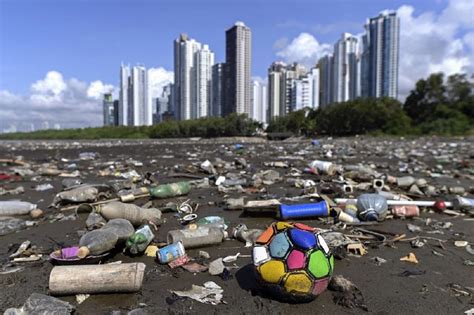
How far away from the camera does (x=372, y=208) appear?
14.3 ft

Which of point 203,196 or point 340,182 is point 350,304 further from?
point 340,182

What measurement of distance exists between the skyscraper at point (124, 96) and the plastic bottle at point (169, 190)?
3594 inches

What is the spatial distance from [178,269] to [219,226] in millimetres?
987

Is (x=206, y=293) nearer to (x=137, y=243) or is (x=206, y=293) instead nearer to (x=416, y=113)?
(x=137, y=243)

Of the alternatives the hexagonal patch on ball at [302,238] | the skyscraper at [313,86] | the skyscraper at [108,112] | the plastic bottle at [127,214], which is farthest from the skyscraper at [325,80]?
the hexagonal patch on ball at [302,238]

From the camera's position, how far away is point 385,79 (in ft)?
242

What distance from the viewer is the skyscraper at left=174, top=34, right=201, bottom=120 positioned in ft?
291

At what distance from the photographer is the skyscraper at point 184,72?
291ft

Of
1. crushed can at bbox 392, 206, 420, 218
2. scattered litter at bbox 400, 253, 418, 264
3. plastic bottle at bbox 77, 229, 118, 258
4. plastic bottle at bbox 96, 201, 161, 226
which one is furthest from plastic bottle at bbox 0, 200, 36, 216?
crushed can at bbox 392, 206, 420, 218

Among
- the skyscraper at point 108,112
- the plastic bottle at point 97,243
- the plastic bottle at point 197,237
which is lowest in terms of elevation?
the plastic bottle at point 197,237

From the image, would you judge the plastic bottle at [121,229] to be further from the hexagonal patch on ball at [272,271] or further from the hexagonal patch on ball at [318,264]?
the hexagonal patch on ball at [318,264]

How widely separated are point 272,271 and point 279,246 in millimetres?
180

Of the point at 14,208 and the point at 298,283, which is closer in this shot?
the point at 298,283

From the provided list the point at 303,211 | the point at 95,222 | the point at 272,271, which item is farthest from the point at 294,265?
the point at 95,222
